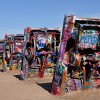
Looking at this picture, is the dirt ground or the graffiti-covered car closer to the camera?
the dirt ground

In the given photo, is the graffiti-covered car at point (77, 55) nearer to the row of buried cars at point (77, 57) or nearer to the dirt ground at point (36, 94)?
the row of buried cars at point (77, 57)

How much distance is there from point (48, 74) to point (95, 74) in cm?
582

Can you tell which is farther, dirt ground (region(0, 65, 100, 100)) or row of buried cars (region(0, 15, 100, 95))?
row of buried cars (region(0, 15, 100, 95))

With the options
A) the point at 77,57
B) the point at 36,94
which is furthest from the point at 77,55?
the point at 36,94

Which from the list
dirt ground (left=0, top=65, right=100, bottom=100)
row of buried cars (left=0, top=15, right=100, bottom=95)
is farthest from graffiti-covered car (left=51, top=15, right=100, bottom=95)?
dirt ground (left=0, top=65, right=100, bottom=100)

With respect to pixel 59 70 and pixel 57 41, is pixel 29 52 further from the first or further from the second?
pixel 59 70

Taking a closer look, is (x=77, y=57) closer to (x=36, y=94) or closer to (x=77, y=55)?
(x=77, y=55)

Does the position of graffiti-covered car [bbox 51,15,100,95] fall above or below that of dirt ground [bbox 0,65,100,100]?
above

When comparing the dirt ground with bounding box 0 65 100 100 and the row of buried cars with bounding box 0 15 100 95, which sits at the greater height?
the row of buried cars with bounding box 0 15 100 95

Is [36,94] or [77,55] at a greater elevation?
[77,55]

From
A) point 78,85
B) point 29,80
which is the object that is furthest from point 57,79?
point 29,80

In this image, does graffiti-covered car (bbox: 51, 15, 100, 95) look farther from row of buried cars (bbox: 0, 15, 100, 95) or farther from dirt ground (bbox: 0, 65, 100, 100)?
dirt ground (bbox: 0, 65, 100, 100)

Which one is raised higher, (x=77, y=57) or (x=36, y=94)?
(x=77, y=57)

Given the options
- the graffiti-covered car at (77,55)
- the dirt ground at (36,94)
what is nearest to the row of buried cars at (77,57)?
the graffiti-covered car at (77,55)
